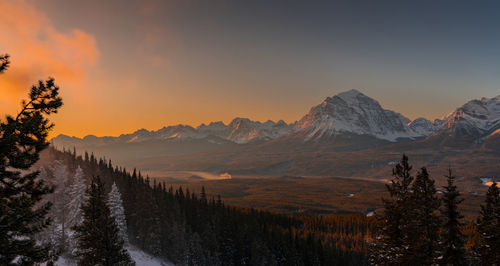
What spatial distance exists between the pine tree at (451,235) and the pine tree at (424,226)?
1.77 feet

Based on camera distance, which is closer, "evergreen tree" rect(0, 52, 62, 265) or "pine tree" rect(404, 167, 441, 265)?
"evergreen tree" rect(0, 52, 62, 265)

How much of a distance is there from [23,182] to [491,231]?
37568 millimetres

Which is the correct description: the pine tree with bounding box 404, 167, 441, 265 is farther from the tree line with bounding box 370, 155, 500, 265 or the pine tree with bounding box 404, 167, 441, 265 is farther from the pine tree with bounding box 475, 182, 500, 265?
the pine tree with bounding box 475, 182, 500, 265

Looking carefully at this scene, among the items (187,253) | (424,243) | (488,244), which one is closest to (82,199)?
(187,253)

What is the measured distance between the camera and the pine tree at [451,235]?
22.5 meters

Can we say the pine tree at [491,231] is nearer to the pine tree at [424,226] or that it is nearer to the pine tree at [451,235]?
the pine tree at [451,235]

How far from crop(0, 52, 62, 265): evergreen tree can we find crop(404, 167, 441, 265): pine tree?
24.9 m

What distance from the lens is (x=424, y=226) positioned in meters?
24.0

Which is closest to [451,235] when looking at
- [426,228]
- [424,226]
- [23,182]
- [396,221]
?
[426,228]

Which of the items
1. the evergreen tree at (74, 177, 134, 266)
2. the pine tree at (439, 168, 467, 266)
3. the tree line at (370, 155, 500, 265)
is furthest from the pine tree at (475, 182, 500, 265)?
the evergreen tree at (74, 177, 134, 266)

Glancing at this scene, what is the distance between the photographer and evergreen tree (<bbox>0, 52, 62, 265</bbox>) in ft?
42.0

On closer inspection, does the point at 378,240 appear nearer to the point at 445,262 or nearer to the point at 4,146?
the point at 445,262

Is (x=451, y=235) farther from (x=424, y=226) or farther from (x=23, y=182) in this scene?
(x=23, y=182)

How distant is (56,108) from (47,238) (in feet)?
161
